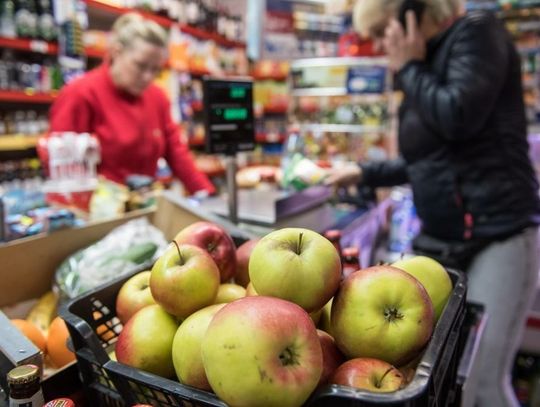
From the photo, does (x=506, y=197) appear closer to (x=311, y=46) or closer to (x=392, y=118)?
(x=392, y=118)

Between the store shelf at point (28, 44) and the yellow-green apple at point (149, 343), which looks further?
the store shelf at point (28, 44)

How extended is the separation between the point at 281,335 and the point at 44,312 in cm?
93

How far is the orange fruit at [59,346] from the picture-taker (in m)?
1.01

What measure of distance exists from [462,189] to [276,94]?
16.2 feet

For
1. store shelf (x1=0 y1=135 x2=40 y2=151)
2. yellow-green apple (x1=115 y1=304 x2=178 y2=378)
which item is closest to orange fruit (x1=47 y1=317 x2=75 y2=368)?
yellow-green apple (x1=115 y1=304 x2=178 y2=378)

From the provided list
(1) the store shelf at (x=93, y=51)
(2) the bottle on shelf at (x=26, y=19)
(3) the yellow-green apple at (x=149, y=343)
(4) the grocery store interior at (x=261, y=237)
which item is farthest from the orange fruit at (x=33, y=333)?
(1) the store shelf at (x=93, y=51)

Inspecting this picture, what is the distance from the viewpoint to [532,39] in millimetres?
4285

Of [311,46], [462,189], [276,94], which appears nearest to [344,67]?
[311,46]

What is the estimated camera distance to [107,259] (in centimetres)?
127

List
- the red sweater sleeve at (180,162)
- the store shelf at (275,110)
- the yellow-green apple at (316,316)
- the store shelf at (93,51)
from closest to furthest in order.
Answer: the yellow-green apple at (316,316), the red sweater sleeve at (180,162), the store shelf at (93,51), the store shelf at (275,110)

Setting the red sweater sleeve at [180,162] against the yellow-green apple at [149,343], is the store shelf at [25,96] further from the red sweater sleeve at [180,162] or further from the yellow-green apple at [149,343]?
the yellow-green apple at [149,343]

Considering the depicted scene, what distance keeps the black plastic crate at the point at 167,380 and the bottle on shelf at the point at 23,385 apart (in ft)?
0.35

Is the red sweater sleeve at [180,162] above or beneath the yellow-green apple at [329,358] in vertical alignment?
above

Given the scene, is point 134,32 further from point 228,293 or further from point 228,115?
point 228,293
